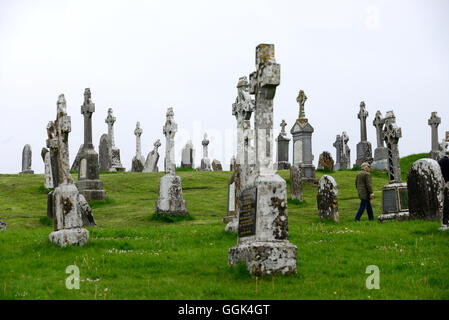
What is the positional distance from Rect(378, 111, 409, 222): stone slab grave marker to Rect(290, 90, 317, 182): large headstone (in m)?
13.2

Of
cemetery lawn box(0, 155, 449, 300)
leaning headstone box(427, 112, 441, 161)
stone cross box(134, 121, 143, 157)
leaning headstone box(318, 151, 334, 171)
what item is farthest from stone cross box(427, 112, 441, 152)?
cemetery lawn box(0, 155, 449, 300)

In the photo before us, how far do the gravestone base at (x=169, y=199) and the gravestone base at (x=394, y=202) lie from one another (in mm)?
7541

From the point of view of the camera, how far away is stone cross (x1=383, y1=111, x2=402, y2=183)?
18.5 m

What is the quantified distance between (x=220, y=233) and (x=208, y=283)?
18.9 feet

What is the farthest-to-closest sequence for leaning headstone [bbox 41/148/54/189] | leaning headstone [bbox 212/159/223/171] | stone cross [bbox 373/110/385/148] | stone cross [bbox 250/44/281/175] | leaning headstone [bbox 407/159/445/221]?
leaning headstone [bbox 212/159/223/171] < stone cross [bbox 373/110/385/148] < leaning headstone [bbox 41/148/54/189] < leaning headstone [bbox 407/159/445/221] < stone cross [bbox 250/44/281/175]

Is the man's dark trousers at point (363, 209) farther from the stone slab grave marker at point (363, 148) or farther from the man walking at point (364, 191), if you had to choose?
the stone slab grave marker at point (363, 148)

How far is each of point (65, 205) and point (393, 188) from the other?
10.8m

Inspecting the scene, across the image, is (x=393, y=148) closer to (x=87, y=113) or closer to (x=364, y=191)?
(x=364, y=191)

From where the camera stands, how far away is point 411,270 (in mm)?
9383

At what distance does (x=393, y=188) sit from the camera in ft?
58.3

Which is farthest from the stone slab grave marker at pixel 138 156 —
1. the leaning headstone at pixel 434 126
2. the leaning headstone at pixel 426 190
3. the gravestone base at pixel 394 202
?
the leaning headstone at pixel 426 190

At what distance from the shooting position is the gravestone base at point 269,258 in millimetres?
9172

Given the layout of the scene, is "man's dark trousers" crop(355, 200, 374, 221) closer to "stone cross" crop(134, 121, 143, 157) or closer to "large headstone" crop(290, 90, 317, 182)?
"large headstone" crop(290, 90, 317, 182)
